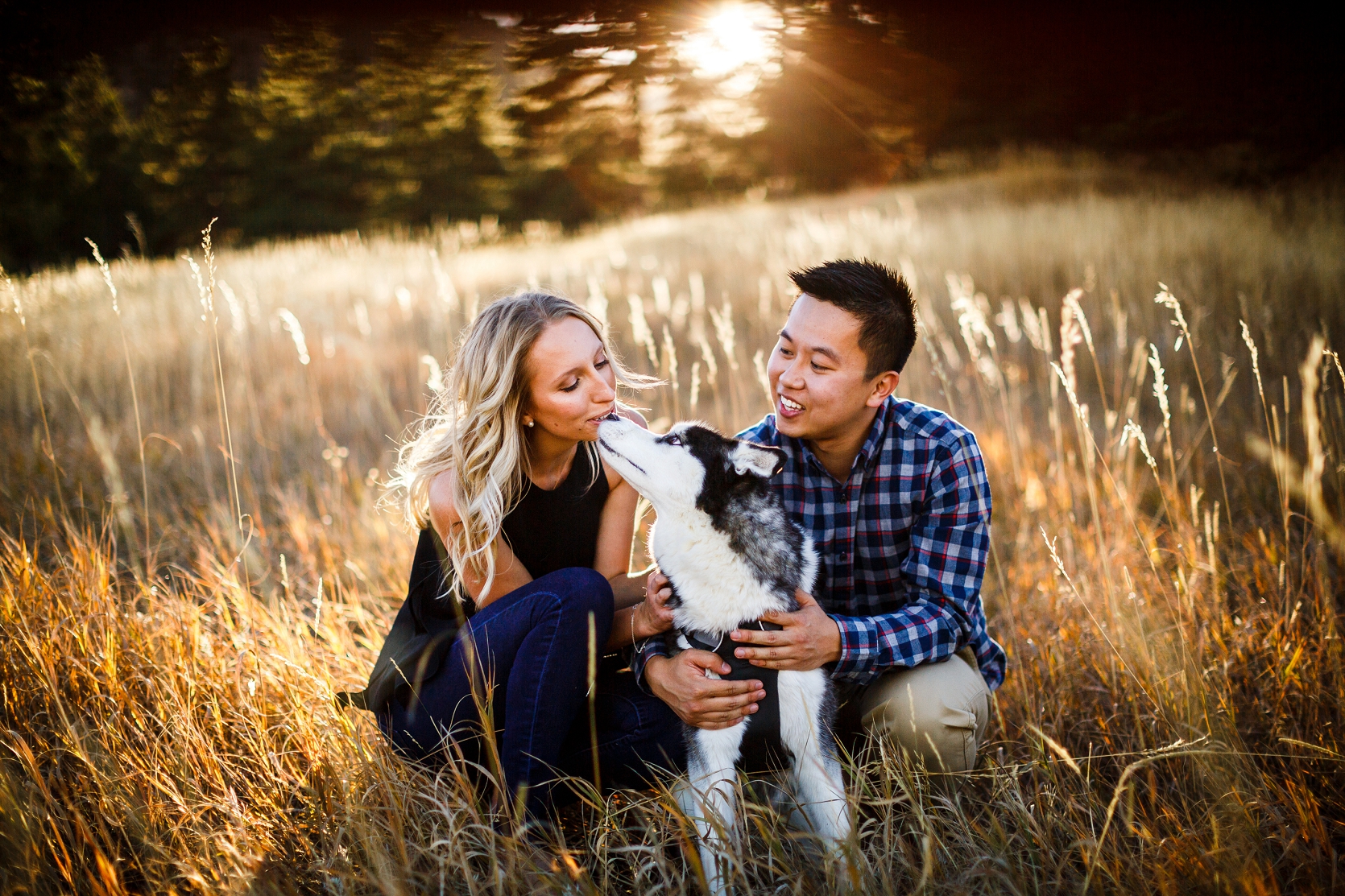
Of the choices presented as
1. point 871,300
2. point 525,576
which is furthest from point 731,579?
point 871,300

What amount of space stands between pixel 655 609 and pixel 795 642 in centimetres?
51

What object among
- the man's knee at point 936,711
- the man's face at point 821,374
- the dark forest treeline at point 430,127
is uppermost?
the dark forest treeline at point 430,127

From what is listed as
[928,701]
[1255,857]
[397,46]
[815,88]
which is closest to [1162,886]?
[1255,857]

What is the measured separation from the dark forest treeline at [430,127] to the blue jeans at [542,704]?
2036mm

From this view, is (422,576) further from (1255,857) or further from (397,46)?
(1255,857)

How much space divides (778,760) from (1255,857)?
138 centimetres

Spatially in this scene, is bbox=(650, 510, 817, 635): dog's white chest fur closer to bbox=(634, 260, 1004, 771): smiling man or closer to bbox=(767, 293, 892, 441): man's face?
bbox=(634, 260, 1004, 771): smiling man

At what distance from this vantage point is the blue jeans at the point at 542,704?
2.23 metres

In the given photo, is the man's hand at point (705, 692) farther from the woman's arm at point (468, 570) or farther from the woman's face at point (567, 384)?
the woman's face at point (567, 384)

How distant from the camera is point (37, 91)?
3992 mm

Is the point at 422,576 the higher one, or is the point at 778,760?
the point at 422,576

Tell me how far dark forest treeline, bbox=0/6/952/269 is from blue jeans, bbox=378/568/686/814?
204 cm

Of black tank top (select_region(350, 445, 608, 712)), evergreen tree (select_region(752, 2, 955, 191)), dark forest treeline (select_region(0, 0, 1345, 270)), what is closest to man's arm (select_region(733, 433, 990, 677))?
black tank top (select_region(350, 445, 608, 712))

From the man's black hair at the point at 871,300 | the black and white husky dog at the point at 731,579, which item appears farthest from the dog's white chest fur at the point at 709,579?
the man's black hair at the point at 871,300
